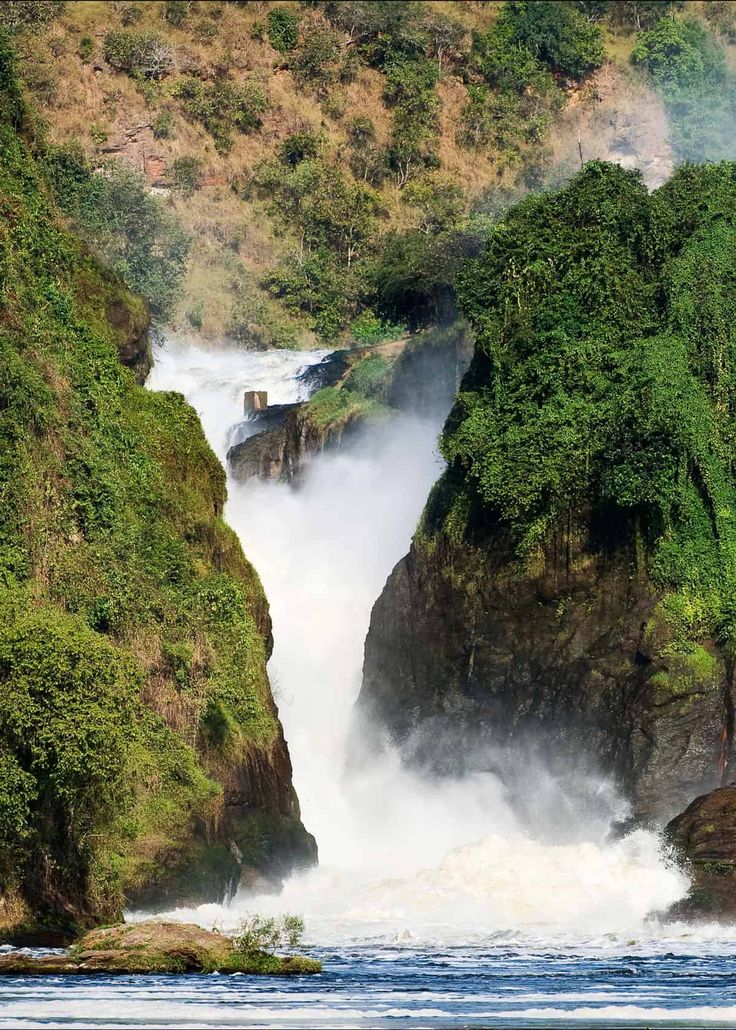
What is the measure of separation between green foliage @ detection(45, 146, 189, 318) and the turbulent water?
1197cm

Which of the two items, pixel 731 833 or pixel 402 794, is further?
pixel 402 794

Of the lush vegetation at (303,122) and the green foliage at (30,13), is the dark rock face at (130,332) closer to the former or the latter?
the lush vegetation at (303,122)

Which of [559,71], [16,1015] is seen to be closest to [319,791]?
[16,1015]

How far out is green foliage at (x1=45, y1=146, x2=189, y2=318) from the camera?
326ft

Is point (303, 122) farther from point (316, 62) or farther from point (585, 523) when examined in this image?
point (585, 523)

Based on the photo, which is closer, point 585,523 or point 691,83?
point 585,523

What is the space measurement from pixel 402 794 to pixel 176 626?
458 inches

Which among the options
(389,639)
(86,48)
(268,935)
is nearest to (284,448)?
(389,639)

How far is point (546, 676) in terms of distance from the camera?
57.4 metres

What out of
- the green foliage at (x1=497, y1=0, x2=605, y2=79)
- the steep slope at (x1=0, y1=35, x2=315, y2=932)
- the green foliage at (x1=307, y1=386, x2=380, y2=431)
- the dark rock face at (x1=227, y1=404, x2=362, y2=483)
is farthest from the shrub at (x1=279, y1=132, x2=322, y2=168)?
the steep slope at (x1=0, y1=35, x2=315, y2=932)

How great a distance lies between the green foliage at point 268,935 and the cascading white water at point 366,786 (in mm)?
2202

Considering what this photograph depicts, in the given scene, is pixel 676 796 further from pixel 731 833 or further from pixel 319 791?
pixel 319 791

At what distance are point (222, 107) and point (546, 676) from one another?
71689 millimetres

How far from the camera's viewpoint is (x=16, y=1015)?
92.8 feet
